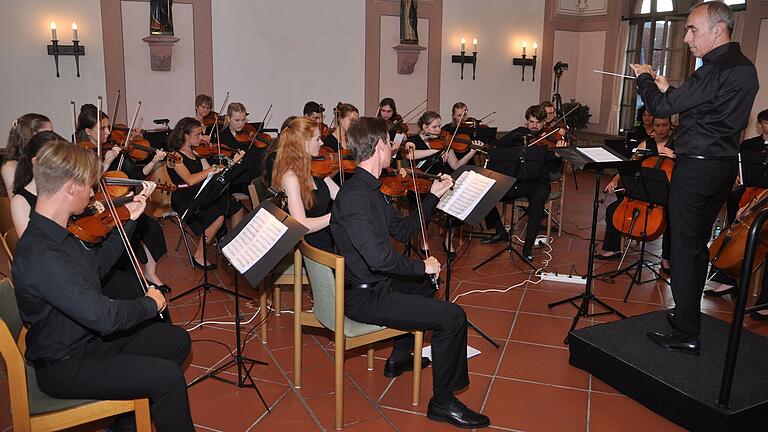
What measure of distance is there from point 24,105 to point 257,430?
5.87 m

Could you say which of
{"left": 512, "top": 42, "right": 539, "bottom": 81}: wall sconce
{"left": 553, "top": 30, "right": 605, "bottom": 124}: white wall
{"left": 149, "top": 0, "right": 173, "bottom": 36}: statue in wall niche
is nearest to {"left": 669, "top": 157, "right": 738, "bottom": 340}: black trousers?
{"left": 149, "top": 0, "right": 173, "bottom": 36}: statue in wall niche

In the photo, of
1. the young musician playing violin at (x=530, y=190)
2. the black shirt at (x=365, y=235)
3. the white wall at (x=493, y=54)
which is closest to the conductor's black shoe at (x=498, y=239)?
the young musician playing violin at (x=530, y=190)

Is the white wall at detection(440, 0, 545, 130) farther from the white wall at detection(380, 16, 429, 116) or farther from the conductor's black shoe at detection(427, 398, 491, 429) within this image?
the conductor's black shoe at detection(427, 398, 491, 429)

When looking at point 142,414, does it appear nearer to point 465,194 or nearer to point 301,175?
point 301,175

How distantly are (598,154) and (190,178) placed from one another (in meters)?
3.15

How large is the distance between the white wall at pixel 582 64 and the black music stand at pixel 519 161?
18.6 ft

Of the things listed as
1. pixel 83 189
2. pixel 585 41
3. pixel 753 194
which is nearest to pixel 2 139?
pixel 83 189

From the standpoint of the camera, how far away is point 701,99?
3.01 meters

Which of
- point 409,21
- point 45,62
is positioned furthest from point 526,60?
point 45,62

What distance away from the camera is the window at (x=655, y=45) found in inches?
370

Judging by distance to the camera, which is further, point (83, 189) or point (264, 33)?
point (264, 33)

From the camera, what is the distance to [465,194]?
11.2ft

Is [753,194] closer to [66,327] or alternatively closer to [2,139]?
[66,327]

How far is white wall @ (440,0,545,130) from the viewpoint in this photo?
9.52 meters
